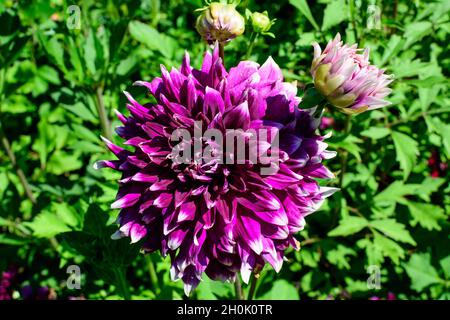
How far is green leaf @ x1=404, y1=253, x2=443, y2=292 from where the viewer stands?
8.44 ft

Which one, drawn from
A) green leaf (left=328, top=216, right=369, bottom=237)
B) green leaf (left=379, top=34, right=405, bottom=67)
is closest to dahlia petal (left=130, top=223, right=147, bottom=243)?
green leaf (left=328, top=216, right=369, bottom=237)

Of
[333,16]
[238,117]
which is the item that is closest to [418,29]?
[333,16]

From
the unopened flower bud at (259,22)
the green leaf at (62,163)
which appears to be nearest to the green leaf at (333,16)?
the unopened flower bud at (259,22)

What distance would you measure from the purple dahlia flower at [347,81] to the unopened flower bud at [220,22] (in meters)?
0.35

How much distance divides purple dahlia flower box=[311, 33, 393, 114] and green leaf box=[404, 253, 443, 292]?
5.62 ft

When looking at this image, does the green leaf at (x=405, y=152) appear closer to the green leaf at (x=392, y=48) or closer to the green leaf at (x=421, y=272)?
the green leaf at (x=392, y=48)

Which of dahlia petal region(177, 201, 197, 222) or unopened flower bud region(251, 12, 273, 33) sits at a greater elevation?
unopened flower bud region(251, 12, 273, 33)

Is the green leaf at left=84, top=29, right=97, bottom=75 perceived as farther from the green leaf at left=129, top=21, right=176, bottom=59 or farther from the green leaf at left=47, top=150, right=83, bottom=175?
the green leaf at left=47, top=150, right=83, bottom=175

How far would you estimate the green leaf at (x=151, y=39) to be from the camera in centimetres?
228

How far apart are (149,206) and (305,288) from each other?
1.64 meters

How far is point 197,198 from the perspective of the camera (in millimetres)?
1320

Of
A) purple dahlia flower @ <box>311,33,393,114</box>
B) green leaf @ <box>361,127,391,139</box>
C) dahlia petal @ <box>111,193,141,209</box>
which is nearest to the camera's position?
purple dahlia flower @ <box>311,33,393,114</box>
